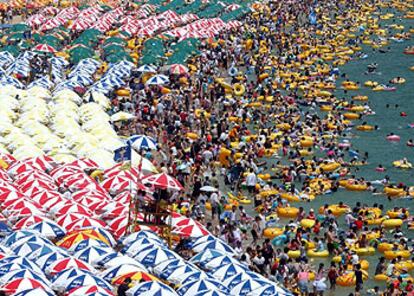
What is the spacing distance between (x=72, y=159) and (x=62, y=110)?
23.2 feet

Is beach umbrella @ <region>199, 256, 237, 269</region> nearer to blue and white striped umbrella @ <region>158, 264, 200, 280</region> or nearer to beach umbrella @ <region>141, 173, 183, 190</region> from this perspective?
blue and white striped umbrella @ <region>158, 264, 200, 280</region>

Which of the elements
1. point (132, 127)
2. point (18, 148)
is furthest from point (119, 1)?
point (18, 148)

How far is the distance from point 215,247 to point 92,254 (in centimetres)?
437

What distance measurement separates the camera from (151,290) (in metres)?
30.4

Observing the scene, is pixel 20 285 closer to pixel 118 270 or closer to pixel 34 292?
pixel 34 292

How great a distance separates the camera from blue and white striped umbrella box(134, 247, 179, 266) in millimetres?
34000

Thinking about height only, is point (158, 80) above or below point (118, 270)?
below

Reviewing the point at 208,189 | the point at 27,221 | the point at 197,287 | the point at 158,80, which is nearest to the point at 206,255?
the point at 197,287

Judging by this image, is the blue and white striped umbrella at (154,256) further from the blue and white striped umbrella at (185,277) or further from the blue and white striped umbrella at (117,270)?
the blue and white striped umbrella at (117,270)

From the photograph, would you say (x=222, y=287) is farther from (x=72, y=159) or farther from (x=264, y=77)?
(x=264, y=77)

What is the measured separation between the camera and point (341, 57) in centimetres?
7556

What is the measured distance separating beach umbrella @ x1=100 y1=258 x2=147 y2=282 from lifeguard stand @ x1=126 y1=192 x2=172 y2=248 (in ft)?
14.2

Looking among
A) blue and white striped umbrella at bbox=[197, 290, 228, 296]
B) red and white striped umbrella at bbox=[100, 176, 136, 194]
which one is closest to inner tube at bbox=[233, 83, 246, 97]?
red and white striped umbrella at bbox=[100, 176, 136, 194]

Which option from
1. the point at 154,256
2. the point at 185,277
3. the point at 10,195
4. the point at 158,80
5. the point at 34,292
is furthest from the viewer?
the point at 158,80
